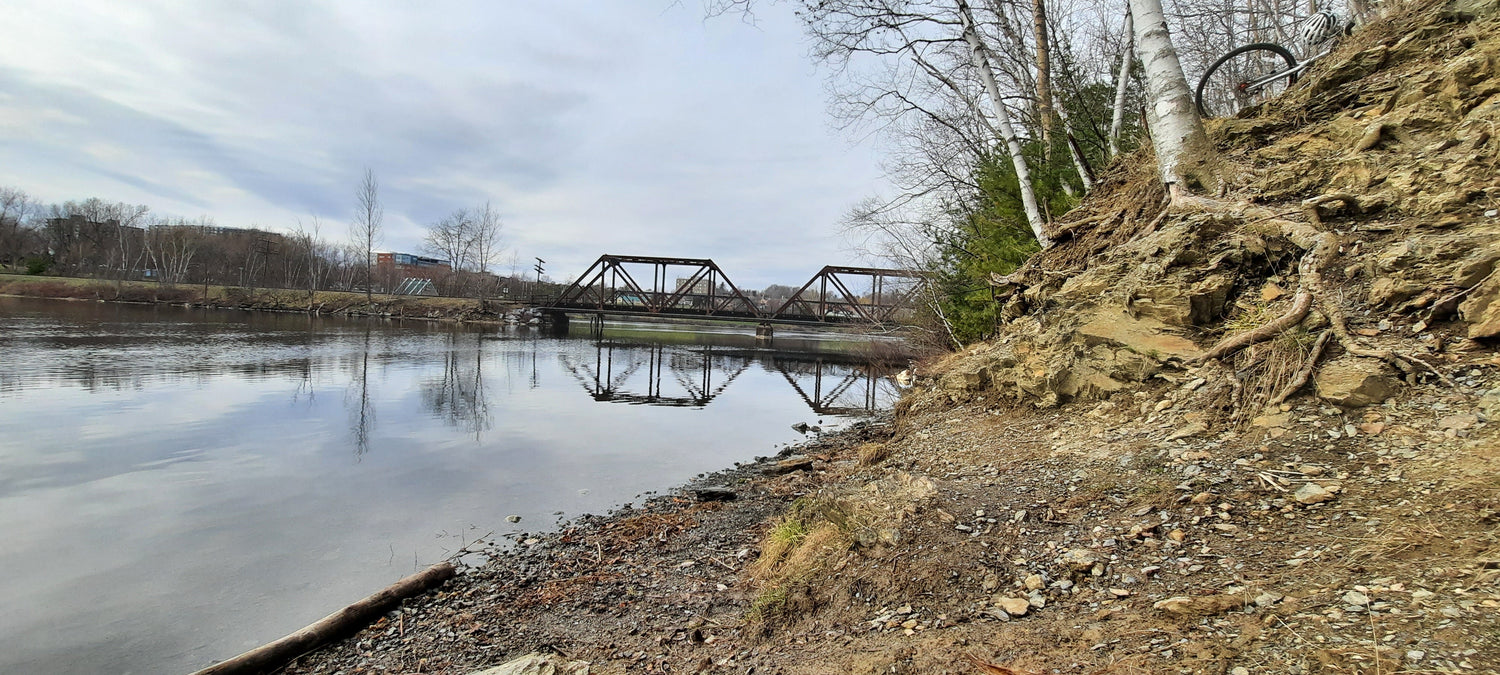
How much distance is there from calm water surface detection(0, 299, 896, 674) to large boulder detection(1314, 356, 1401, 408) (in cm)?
689

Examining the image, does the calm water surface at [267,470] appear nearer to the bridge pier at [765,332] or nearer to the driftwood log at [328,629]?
the driftwood log at [328,629]

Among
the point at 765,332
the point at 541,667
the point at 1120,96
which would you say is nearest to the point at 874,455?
the point at 541,667

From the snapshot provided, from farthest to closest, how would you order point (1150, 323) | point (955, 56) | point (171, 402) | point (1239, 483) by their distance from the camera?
1. point (171, 402)
2. point (955, 56)
3. point (1150, 323)
4. point (1239, 483)

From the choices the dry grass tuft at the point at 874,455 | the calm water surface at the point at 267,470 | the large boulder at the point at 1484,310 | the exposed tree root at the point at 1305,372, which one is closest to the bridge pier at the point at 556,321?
the calm water surface at the point at 267,470

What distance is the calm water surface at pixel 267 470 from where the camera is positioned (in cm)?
498

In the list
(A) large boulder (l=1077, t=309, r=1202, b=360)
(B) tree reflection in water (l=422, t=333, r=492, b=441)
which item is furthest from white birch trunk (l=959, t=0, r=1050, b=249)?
(B) tree reflection in water (l=422, t=333, r=492, b=441)

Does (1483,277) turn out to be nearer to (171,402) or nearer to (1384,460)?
(1384,460)

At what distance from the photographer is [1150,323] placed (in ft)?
18.7

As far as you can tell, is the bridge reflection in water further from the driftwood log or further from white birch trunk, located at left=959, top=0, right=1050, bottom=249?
the driftwood log

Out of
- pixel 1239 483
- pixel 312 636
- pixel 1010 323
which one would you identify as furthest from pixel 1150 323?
pixel 312 636

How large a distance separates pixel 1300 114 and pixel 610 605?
25.2 feet

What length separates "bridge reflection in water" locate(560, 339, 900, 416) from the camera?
18406mm

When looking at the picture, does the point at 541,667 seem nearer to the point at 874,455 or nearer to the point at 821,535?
the point at 821,535

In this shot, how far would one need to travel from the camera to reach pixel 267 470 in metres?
8.71
